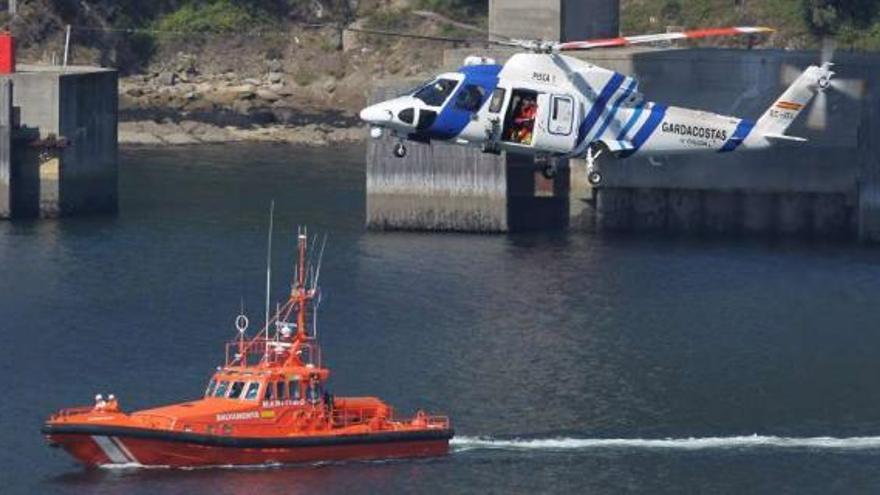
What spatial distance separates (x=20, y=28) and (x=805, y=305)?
54520 millimetres

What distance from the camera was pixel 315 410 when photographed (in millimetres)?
67250

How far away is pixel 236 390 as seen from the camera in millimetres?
66875

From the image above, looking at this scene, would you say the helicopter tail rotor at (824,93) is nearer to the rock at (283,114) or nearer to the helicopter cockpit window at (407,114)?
the helicopter cockpit window at (407,114)

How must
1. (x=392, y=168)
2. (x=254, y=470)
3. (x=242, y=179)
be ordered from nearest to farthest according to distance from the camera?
(x=254, y=470)
(x=392, y=168)
(x=242, y=179)

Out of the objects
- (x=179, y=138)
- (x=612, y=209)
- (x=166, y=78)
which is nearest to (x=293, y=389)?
(x=612, y=209)

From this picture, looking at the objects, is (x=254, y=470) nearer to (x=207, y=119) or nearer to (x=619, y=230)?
(x=619, y=230)

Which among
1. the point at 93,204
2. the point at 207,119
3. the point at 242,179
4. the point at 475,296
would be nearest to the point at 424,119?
the point at 475,296

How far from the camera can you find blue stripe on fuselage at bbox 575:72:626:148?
3339 inches

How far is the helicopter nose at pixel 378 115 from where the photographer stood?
3260 inches

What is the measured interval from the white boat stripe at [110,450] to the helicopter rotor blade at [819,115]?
122ft

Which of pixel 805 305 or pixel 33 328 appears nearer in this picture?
pixel 33 328

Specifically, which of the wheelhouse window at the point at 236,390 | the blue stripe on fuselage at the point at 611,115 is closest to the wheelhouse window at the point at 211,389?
the wheelhouse window at the point at 236,390

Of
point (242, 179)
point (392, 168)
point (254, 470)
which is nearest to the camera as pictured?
point (254, 470)

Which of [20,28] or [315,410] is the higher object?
[20,28]
